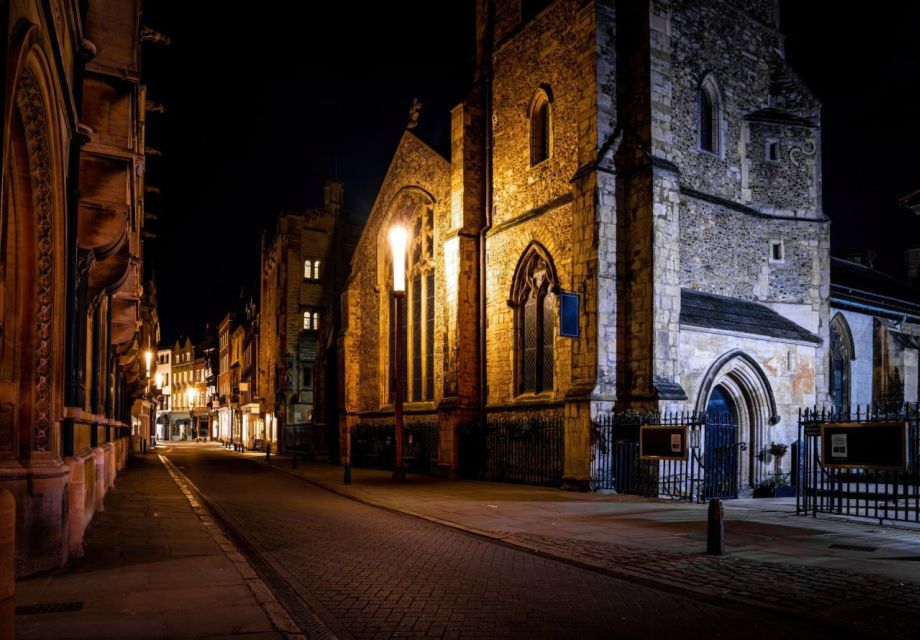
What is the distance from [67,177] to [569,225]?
14.1 m

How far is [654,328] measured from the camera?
730 inches

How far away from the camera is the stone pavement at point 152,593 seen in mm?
5863

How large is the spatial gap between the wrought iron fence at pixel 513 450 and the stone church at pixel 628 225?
0.58m

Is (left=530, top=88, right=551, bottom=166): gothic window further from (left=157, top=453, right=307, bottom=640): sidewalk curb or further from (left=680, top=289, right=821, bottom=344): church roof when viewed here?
(left=157, top=453, right=307, bottom=640): sidewalk curb

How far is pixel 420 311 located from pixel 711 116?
1196 centimetres

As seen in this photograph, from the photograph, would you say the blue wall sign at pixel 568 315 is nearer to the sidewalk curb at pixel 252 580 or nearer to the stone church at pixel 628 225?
the stone church at pixel 628 225

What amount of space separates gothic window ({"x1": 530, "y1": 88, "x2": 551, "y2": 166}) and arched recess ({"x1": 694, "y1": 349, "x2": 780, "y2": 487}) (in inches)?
306

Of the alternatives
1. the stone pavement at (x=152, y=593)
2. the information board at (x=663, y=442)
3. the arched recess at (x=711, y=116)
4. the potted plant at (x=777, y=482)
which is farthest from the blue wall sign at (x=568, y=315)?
the stone pavement at (x=152, y=593)

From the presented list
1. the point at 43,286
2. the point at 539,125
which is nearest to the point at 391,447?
the point at 539,125

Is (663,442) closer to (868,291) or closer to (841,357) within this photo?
(841,357)

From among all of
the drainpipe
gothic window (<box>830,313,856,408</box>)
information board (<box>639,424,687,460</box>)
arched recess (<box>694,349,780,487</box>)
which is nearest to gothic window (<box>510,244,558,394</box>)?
the drainpipe

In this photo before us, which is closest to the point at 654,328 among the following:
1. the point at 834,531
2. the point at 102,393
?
the point at 834,531

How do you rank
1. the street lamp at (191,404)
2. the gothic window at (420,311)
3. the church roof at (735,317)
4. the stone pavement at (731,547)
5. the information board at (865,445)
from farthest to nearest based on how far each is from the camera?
the street lamp at (191,404)
the gothic window at (420,311)
the church roof at (735,317)
the information board at (865,445)
the stone pavement at (731,547)

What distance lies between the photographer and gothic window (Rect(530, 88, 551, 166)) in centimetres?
2272
